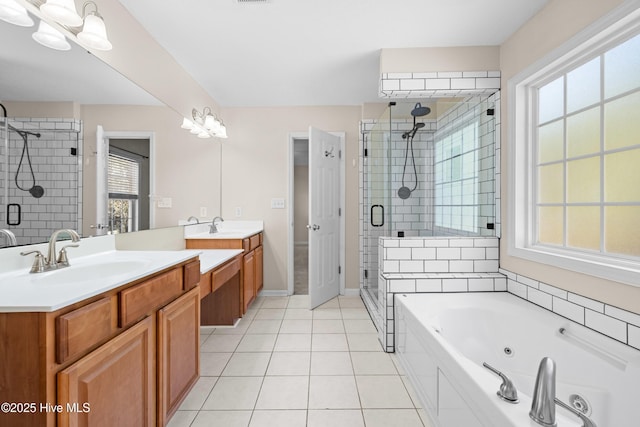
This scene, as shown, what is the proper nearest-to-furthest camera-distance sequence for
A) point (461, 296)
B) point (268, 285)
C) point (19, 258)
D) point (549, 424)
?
point (549, 424) < point (19, 258) < point (461, 296) < point (268, 285)

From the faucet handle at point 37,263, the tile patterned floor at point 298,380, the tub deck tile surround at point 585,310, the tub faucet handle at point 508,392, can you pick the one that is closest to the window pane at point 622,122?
the tub deck tile surround at point 585,310

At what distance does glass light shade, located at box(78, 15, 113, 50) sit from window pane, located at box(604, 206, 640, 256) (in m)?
2.74

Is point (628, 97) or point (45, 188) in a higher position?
point (628, 97)

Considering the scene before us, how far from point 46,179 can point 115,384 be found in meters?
1.01

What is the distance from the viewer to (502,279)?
2186 millimetres

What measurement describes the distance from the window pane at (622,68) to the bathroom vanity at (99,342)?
7.72 ft

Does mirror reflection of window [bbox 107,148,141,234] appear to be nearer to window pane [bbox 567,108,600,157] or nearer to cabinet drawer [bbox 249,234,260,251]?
cabinet drawer [bbox 249,234,260,251]

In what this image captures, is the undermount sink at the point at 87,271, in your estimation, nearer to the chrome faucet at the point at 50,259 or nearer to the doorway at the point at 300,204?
the chrome faucet at the point at 50,259

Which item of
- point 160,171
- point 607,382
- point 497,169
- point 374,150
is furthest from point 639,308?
point 160,171

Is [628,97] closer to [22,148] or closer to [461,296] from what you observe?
[461,296]

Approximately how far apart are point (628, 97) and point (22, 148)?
110 inches

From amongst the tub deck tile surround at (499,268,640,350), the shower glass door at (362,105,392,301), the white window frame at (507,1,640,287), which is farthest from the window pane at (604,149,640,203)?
the shower glass door at (362,105,392,301)

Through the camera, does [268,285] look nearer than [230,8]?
No

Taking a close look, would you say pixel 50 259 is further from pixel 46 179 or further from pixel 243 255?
pixel 243 255
